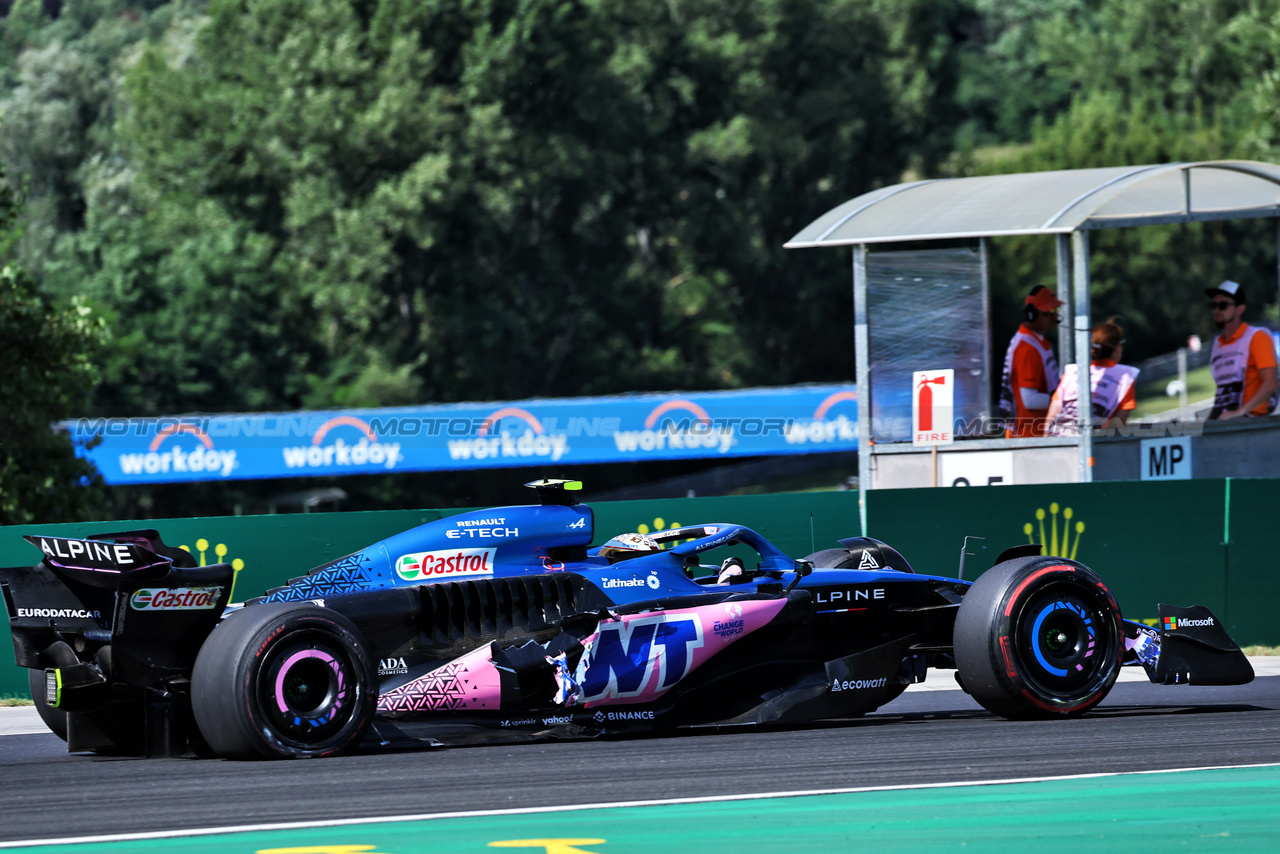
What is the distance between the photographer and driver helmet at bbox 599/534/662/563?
9477 millimetres

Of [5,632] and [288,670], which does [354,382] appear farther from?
[288,670]

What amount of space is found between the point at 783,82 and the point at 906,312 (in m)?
41.6

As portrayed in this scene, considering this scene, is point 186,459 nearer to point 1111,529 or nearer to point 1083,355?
point 1083,355

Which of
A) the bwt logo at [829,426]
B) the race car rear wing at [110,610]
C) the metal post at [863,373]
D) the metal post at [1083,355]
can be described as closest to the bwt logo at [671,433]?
the bwt logo at [829,426]

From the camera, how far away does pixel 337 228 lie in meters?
46.4

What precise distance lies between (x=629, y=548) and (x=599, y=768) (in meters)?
1.91

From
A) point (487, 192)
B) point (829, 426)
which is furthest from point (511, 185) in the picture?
point (829, 426)

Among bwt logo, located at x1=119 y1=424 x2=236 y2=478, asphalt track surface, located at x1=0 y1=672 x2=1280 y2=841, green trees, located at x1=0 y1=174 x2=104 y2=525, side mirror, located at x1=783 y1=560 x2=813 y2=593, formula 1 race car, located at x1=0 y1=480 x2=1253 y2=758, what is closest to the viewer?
asphalt track surface, located at x1=0 y1=672 x2=1280 y2=841

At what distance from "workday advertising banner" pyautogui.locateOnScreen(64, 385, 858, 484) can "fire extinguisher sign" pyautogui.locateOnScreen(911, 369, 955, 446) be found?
17297 mm

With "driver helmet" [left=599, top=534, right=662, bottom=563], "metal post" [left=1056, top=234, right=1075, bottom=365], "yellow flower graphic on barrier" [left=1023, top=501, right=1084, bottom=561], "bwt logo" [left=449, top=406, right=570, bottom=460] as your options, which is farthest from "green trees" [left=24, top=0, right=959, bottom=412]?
"driver helmet" [left=599, top=534, right=662, bottom=563]

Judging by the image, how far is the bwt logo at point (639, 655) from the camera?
8.71m

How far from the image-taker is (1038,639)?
9312 millimetres

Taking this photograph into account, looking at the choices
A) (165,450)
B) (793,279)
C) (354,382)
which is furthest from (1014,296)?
(165,450)

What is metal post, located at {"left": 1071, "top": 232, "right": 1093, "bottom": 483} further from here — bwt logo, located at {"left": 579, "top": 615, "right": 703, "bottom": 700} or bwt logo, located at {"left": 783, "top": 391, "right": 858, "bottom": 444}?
bwt logo, located at {"left": 783, "top": 391, "right": 858, "bottom": 444}
